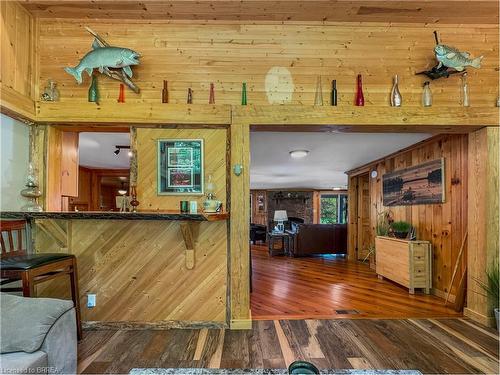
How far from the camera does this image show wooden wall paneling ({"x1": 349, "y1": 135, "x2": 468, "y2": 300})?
3.81 meters

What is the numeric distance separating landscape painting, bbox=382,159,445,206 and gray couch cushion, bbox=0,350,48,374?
4578mm

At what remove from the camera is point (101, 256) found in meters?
3.03

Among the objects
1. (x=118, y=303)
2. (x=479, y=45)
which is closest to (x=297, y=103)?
(x=479, y=45)

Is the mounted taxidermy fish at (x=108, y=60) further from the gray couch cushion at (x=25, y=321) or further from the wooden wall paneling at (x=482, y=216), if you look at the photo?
the wooden wall paneling at (x=482, y=216)

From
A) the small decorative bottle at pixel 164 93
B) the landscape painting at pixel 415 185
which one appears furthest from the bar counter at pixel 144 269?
the landscape painting at pixel 415 185

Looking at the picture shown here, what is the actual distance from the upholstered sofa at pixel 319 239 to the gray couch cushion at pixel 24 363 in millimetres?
6264

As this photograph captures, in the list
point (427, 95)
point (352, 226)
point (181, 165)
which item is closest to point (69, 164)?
point (181, 165)

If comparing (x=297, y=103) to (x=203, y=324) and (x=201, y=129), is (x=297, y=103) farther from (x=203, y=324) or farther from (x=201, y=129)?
(x=203, y=324)

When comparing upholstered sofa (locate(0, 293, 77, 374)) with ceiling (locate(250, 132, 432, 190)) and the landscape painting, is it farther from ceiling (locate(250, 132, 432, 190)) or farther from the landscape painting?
the landscape painting

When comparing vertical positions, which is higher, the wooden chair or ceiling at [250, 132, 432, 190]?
ceiling at [250, 132, 432, 190]

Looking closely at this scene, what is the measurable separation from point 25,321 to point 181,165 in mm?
1799

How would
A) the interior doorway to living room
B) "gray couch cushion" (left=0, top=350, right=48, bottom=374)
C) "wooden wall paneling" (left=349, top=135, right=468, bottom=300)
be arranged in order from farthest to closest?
"wooden wall paneling" (left=349, top=135, right=468, bottom=300) → the interior doorway to living room → "gray couch cushion" (left=0, top=350, right=48, bottom=374)

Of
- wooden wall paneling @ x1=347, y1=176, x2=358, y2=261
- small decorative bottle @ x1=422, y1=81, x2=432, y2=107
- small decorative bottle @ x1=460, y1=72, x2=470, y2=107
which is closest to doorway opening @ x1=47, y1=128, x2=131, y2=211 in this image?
small decorative bottle @ x1=422, y1=81, x2=432, y2=107

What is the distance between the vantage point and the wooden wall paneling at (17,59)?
2.59 meters
